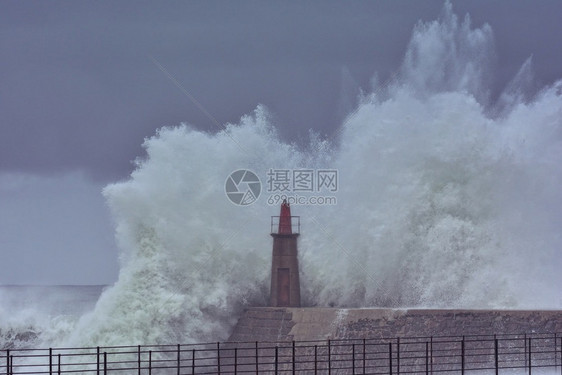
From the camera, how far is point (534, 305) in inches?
1196

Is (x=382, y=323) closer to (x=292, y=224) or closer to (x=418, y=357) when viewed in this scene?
(x=418, y=357)

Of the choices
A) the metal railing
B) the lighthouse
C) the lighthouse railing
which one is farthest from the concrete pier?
the lighthouse railing

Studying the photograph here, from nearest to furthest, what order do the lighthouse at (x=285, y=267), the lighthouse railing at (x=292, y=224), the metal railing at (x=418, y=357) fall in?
the metal railing at (x=418, y=357) < the lighthouse at (x=285, y=267) < the lighthouse railing at (x=292, y=224)

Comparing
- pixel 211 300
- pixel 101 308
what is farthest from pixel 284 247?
pixel 101 308

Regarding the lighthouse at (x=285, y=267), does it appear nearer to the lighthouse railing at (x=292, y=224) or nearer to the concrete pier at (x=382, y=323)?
the lighthouse railing at (x=292, y=224)

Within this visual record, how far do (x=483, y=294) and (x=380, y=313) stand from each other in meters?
4.53

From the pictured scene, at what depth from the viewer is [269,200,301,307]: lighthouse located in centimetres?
3281

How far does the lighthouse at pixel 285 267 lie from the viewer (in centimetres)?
3281

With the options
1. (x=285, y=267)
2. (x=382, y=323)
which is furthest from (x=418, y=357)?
(x=285, y=267)

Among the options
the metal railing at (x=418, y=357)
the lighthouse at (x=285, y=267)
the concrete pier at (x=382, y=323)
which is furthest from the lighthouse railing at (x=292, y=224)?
the metal railing at (x=418, y=357)

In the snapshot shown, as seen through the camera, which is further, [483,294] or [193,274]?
[193,274]

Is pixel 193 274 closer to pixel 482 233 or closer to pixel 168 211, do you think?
pixel 168 211

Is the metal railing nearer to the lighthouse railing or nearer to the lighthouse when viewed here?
the lighthouse

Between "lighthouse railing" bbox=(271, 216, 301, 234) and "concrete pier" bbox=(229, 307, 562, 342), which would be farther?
"lighthouse railing" bbox=(271, 216, 301, 234)
